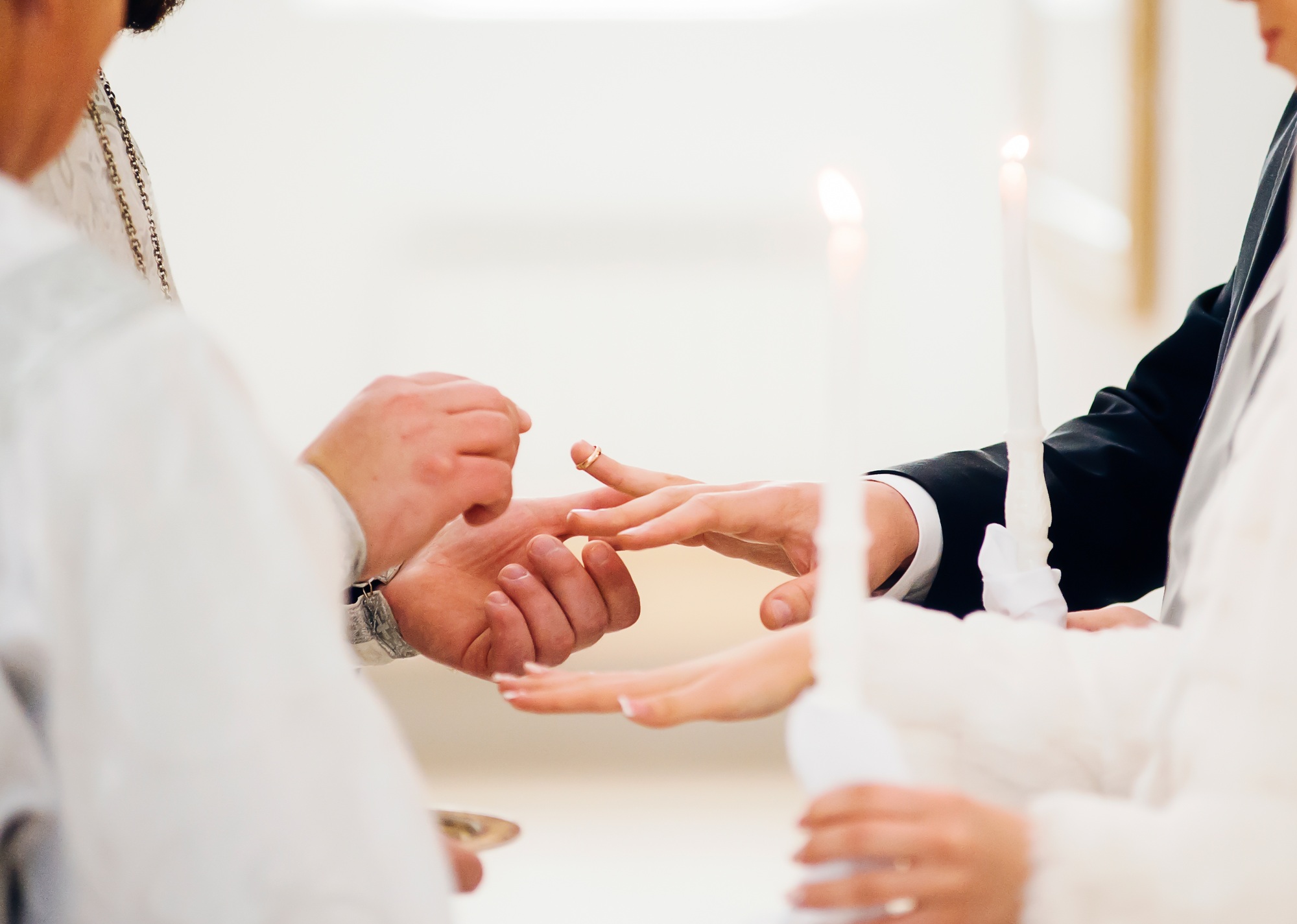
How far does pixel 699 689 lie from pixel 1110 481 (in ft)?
2.04

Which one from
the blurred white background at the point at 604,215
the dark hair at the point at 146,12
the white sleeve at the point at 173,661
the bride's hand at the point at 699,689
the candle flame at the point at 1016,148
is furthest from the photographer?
the blurred white background at the point at 604,215

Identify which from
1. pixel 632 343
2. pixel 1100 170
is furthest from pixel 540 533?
pixel 632 343

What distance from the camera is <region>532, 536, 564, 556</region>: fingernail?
1005 millimetres

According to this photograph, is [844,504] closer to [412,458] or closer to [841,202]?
[841,202]

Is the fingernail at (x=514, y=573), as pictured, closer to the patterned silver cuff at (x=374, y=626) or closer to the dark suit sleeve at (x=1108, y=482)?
the patterned silver cuff at (x=374, y=626)

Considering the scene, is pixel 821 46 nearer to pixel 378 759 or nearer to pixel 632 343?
pixel 632 343

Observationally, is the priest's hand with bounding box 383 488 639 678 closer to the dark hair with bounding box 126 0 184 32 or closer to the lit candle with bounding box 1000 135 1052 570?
the lit candle with bounding box 1000 135 1052 570

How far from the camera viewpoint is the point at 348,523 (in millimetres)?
820

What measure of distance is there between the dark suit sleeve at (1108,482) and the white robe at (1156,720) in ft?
1.50

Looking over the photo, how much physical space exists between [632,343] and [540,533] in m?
2.37

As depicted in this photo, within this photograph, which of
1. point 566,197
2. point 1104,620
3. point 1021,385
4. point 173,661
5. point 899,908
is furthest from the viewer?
point 566,197

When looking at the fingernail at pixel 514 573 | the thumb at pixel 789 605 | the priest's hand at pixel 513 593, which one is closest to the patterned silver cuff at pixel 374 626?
the priest's hand at pixel 513 593

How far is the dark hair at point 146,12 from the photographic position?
3.10 ft

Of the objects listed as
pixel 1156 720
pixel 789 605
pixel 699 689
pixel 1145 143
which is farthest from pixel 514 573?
pixel 1145 143
